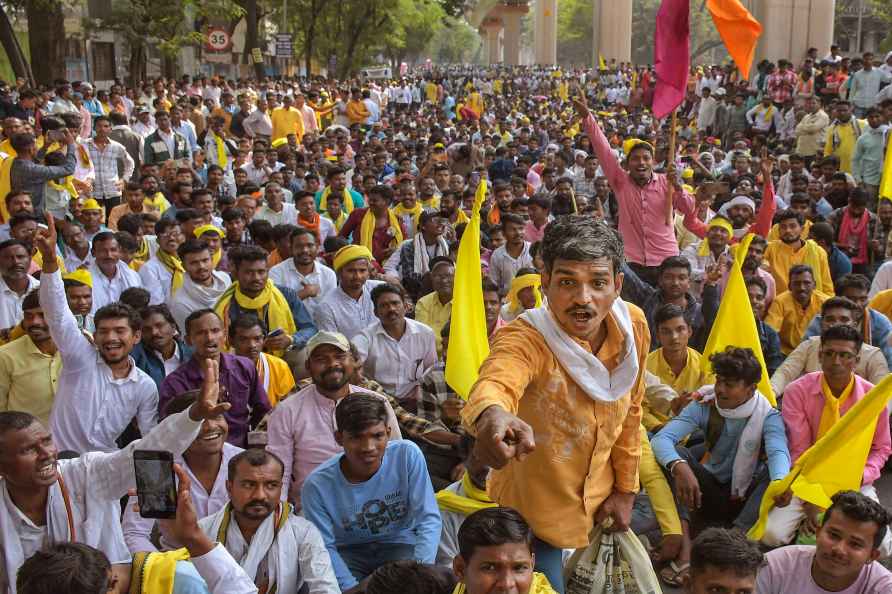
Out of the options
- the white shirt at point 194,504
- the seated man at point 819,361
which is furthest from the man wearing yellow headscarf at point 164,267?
the seated man at point 819,361

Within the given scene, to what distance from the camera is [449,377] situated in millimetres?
4129

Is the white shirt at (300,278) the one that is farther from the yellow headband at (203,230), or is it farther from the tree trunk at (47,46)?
the tree trunk at (47,46)

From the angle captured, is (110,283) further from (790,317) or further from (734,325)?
(790,317)

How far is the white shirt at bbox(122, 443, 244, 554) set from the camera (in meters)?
3.91

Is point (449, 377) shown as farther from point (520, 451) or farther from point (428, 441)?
point (520, 451)

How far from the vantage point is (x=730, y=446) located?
4727mm

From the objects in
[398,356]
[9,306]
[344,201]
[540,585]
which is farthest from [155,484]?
[344,201]

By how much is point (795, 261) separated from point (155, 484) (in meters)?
6.02

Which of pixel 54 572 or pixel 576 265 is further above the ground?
pixel 576 265

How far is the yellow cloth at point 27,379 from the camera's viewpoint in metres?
4.79

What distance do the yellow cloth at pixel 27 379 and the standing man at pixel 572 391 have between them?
9.66ft

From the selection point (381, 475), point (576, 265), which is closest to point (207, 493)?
point (381, 475)

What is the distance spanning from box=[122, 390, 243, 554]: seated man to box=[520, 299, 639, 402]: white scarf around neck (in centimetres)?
200

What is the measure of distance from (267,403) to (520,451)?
3.15 m
